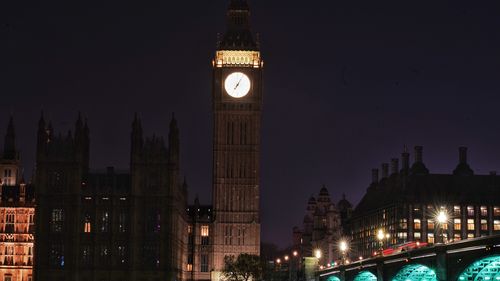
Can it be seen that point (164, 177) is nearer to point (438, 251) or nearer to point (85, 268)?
point (85, 268)

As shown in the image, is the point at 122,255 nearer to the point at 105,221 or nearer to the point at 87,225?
the point at 105,221

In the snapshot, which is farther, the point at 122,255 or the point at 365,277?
the point at 122,255

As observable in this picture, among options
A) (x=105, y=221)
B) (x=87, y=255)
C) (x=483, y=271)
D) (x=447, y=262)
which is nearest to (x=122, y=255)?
(x=87, y=255)

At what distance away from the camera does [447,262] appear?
86625mm

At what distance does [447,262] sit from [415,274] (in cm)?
2500

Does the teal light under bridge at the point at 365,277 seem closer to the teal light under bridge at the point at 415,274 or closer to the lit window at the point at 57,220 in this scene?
the teal light under bridge at the point at 415,274

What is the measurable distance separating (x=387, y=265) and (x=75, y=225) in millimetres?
67654

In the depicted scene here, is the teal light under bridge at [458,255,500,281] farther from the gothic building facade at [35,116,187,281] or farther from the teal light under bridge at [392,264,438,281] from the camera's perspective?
the gothic building facade at [35,116,187,281]

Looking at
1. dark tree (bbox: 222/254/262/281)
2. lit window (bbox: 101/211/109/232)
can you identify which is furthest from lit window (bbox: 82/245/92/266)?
dark tree (bbox: 222/254/262/281)

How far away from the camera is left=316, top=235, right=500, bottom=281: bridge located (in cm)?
7838

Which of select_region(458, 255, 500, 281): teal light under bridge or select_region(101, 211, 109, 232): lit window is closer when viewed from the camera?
select_region(458, 255, 500, 281): teal light under bridge

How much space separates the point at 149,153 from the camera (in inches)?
6649

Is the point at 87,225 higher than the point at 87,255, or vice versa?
the point at 87,225

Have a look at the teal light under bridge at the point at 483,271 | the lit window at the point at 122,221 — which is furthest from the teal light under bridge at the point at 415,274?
the lit window at the point at 122,221
